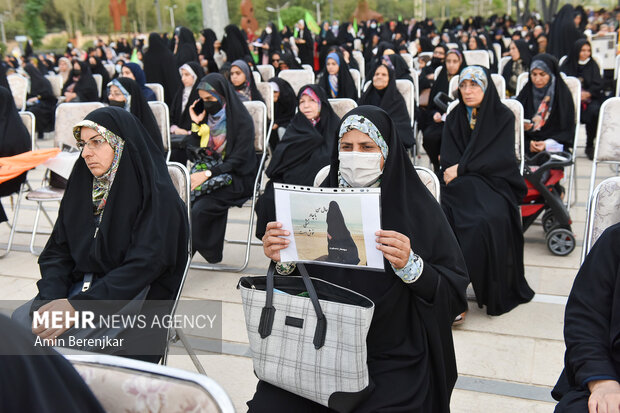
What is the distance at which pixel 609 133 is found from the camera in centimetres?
424

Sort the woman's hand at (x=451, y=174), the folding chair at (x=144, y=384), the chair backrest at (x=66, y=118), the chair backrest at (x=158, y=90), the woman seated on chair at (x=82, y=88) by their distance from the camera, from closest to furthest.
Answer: the folding chair at (x=144, y=384) < the woman's hand at (x=451, y=174) < the chair backrest at (x=66, y=118) < the chair backrest at (x=158, y=90) < the woman seated on chair at (x=82, y=88)

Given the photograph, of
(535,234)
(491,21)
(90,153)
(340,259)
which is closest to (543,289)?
(535,234)

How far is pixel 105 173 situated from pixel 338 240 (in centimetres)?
118

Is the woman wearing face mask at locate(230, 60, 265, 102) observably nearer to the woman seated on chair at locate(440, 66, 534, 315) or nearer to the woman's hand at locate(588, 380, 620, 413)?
the woman seated on chair at locate(440, 66, 534, 315)

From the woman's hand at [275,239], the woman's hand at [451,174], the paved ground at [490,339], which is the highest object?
the woman's hand at [275,239]

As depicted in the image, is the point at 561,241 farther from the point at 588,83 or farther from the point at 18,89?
the point at 18,89

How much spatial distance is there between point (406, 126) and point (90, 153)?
12.2 feet

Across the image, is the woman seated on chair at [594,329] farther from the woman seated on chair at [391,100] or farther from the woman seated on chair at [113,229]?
the woman seated on chair at [391,100]

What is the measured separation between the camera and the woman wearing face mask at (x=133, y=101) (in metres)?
4.98

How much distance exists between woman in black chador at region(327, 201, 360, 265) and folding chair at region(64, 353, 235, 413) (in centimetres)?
66

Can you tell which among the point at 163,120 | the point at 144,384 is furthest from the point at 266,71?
the point at 144,384

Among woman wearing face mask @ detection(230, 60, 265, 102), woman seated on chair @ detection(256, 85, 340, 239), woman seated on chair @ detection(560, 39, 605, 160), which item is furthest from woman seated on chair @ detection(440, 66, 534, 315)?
woman seated on chair @ detection(560, 39, 605, 160)

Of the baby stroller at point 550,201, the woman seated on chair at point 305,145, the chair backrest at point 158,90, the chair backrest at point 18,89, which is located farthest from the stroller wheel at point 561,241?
the chair backrest at point 18,89

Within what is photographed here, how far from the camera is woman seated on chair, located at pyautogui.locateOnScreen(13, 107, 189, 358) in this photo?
2.44 meters
